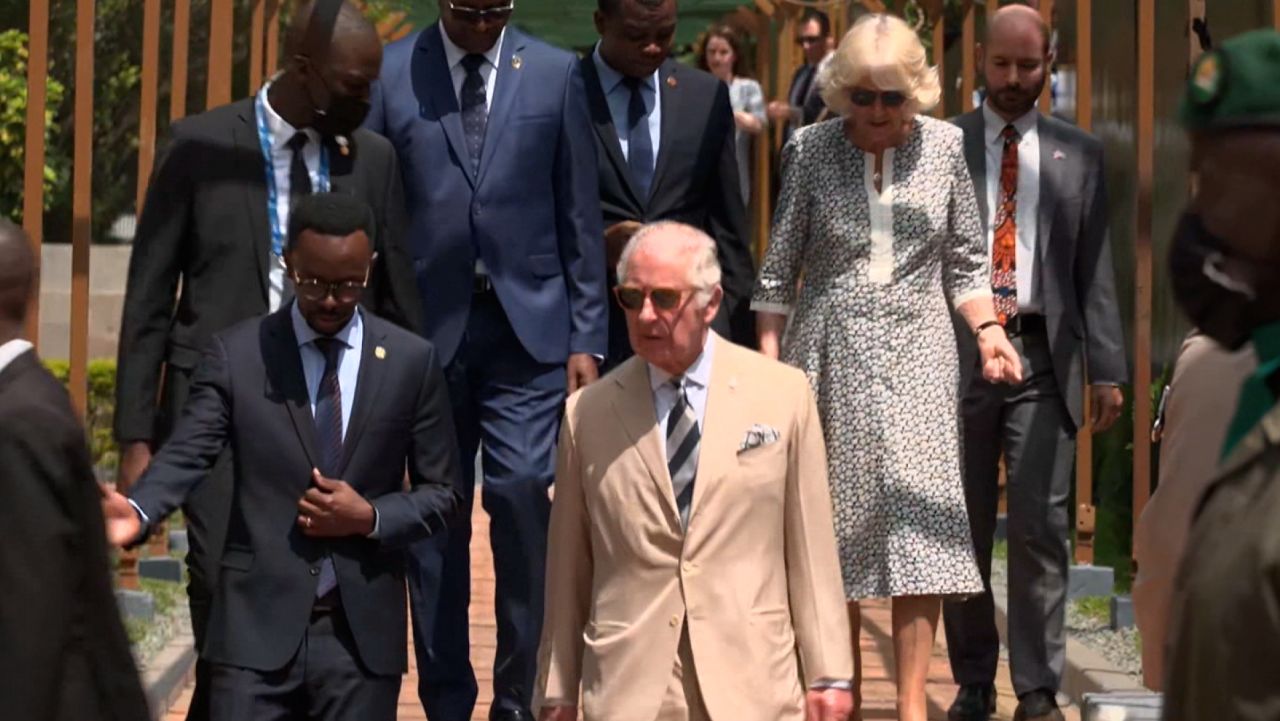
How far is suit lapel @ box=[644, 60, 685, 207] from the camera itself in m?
8.34

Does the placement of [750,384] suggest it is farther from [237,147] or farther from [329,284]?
[237,147]

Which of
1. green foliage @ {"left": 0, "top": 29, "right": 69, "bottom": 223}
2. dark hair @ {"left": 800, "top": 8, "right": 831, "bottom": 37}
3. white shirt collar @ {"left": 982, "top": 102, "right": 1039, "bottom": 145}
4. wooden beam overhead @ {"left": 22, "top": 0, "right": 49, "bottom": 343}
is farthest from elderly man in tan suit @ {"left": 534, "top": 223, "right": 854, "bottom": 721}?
green foliage @ {"left": 0, "top": 29, "right": 69, "bottom": 223}

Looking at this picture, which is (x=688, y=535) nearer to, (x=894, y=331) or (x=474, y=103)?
(x=894, y=331)

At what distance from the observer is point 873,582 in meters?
7.91

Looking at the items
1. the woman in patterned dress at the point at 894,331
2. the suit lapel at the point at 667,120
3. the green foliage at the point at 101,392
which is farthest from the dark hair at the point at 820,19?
the woman in patterned dress at the point at 894,331

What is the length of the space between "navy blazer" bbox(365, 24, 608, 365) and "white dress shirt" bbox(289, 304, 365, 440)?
1.28 metres

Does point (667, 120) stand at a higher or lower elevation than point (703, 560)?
higher

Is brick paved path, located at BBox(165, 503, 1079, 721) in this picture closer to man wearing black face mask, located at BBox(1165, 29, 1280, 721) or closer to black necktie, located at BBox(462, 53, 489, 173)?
black necktie, located at BBox(462, 53, 489, 173)

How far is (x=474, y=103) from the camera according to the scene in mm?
8094

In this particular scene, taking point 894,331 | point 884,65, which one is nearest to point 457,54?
point 884,65

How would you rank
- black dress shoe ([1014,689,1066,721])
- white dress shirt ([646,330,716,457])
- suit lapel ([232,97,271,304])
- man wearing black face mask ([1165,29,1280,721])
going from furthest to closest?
black dress shoe ([1014,689,1066,721]), suit lapel ([232,97,271,304]), white dress shirt ([646,330,716,457]), man wearing black face mask ([1165,29,1280,721])

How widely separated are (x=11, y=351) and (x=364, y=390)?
2145 millimetres

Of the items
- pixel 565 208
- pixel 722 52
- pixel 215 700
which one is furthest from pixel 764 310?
pixel 722 52

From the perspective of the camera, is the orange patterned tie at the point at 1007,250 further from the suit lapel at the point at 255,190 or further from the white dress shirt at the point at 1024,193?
the suit lapel at the point at 255,190
